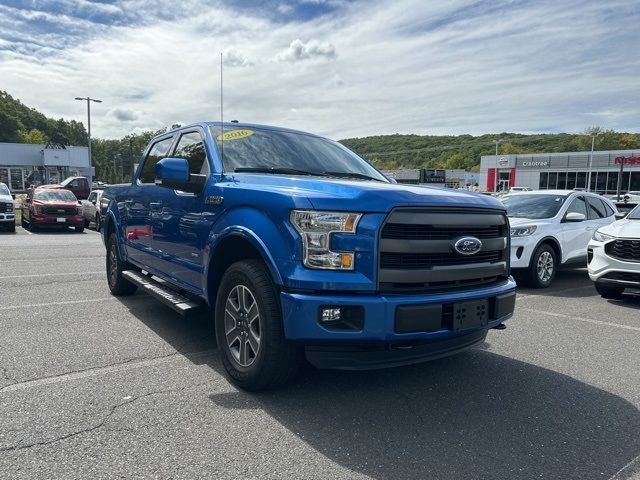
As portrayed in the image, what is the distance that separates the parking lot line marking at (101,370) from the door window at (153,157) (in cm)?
206

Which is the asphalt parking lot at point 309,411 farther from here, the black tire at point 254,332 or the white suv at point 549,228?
the white suv at point 549,228

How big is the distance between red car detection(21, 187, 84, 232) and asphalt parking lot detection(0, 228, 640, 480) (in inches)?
524

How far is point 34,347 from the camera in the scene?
455cm

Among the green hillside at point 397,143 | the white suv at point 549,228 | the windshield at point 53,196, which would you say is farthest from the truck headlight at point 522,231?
the green hillside at point 397,143

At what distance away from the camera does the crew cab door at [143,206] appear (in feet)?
17.6

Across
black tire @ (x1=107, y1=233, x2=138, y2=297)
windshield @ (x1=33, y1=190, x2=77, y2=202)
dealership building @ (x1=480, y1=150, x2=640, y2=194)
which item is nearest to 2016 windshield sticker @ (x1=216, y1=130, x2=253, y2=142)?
black tire @ (x1=107, y1=233, x2=138, y2=297)

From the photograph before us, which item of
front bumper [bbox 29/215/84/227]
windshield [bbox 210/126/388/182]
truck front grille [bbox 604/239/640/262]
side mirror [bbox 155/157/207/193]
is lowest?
front bumper [bbox 29/215/84/227]

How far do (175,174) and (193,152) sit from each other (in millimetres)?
838

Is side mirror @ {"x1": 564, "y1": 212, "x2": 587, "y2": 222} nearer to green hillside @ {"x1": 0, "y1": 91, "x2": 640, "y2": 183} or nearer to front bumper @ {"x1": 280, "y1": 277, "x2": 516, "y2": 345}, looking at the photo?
front bumper @ {"x1": 280, "y1": 277, "x2": 516, "y2": 345}

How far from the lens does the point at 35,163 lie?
53.7 m

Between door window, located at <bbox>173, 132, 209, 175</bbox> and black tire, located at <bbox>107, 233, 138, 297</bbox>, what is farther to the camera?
black tire, located at <bbox>107, 233, 138, 297</bbox>

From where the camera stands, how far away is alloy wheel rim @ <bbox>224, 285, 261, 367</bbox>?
3.52 m

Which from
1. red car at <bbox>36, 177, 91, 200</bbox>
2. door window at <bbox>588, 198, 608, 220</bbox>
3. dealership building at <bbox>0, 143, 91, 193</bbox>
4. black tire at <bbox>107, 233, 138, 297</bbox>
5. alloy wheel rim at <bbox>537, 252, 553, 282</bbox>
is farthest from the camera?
dealership building at <bbox>0, 143, 91, 193</bbox>

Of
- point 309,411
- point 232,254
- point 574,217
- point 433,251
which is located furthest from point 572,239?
point 309,411
